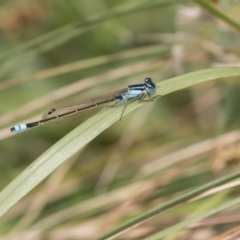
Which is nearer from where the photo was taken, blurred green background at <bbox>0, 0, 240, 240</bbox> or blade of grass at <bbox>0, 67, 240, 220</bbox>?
blade of grass at <bbox>0, 67, 240, 220</bbox>

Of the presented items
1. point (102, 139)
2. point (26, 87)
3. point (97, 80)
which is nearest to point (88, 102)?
point (97, 80)

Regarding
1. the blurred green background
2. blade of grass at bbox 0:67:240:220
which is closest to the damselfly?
the blurred green background

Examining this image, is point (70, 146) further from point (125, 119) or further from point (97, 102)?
point (125, 119)

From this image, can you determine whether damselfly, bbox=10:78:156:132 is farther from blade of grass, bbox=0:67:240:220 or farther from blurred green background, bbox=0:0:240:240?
blade of grass, bbox=0:67:240:220

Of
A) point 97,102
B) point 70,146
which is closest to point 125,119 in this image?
point 97,102

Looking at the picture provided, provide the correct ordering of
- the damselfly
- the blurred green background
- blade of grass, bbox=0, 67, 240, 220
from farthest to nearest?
the blurred green background < the damselfly < blade of grass, bbox=0, 67, 240, 220

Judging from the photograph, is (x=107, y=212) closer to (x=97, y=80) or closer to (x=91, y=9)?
(x=97, y=80)
